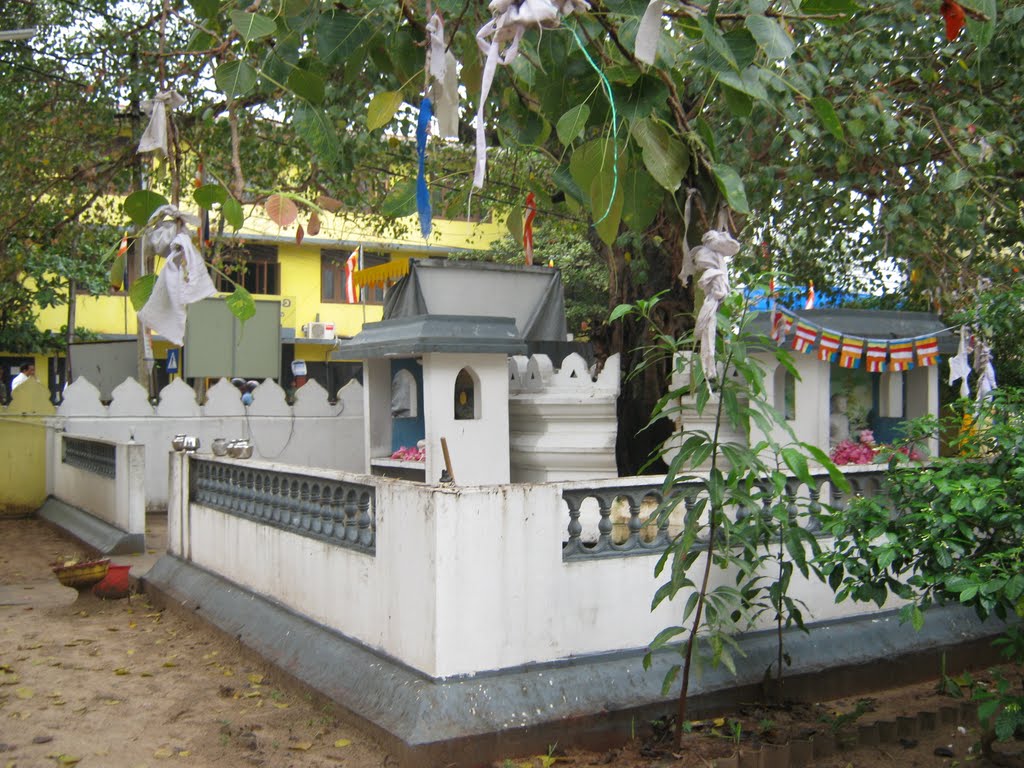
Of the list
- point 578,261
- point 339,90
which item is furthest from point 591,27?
point 578,261

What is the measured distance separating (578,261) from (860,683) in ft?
62.4

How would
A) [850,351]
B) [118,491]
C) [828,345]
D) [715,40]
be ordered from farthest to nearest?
[118,491] < [850,351] < [828,345] < [715,40]

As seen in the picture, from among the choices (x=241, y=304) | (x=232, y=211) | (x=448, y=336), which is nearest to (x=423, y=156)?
(x=232, y=211)

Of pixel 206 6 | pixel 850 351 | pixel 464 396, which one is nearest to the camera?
pixel 206 6

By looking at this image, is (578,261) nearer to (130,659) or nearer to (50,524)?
(50,524)

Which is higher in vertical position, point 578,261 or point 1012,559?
point 578,261

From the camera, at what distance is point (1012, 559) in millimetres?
4074

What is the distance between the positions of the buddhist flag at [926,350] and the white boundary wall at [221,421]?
24.6 feet

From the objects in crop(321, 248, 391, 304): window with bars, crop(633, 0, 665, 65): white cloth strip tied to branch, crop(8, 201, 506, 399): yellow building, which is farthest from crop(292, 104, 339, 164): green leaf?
crop(321, 248, 391, 304): window with bars

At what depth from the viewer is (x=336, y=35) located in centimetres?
405

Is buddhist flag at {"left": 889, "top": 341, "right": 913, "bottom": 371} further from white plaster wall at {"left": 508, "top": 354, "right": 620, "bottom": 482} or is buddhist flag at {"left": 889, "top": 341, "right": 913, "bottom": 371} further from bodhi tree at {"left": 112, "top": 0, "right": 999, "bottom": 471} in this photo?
white plaster wall at {"left": 508, "top": 354, "right": 620, "bottom": 482}

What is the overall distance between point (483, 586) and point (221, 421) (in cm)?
960

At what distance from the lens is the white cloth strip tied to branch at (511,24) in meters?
3.00

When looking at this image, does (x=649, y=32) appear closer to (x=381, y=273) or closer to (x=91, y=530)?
(x=381, y=273)
